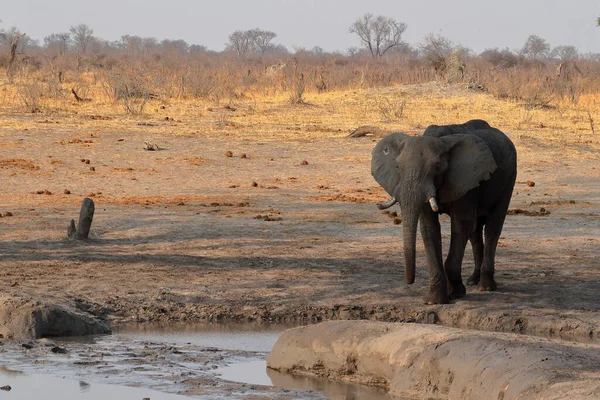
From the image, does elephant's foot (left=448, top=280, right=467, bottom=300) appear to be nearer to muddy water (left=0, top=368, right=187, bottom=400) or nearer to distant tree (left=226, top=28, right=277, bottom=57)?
muddy water (left=0, top=368, right=187, bottom=400)

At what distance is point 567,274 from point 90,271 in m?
4.62

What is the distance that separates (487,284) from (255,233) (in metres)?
3.81

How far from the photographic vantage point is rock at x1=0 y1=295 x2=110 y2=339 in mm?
8672

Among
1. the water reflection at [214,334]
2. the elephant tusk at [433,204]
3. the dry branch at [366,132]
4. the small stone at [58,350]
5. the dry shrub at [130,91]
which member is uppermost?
the dry shrub at [130,91]

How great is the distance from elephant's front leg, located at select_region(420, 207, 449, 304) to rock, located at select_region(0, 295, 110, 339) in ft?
9.12

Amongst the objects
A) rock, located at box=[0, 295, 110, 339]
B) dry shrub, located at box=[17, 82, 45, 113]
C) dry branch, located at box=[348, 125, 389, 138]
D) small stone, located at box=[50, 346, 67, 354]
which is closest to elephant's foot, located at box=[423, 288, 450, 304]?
rock, located at box=[0, 295, 110, 339]

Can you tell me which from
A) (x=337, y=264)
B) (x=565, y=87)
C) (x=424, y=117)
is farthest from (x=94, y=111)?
(x=337, y=264)

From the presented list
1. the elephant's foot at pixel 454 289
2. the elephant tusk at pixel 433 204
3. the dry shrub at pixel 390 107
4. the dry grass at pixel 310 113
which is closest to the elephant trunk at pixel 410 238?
the elephant tusk at pixel 433 204

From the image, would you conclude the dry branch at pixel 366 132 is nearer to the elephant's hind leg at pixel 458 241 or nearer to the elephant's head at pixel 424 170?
the elephant's hind leg at pixel 458 241

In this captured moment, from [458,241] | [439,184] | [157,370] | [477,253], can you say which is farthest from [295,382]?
[477,253]

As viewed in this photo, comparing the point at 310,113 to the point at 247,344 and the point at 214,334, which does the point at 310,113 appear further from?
the point at 247,344

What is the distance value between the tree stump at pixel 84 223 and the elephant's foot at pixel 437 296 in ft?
13.6

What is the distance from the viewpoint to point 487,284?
10.5 metres

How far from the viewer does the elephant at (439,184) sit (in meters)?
9.38
